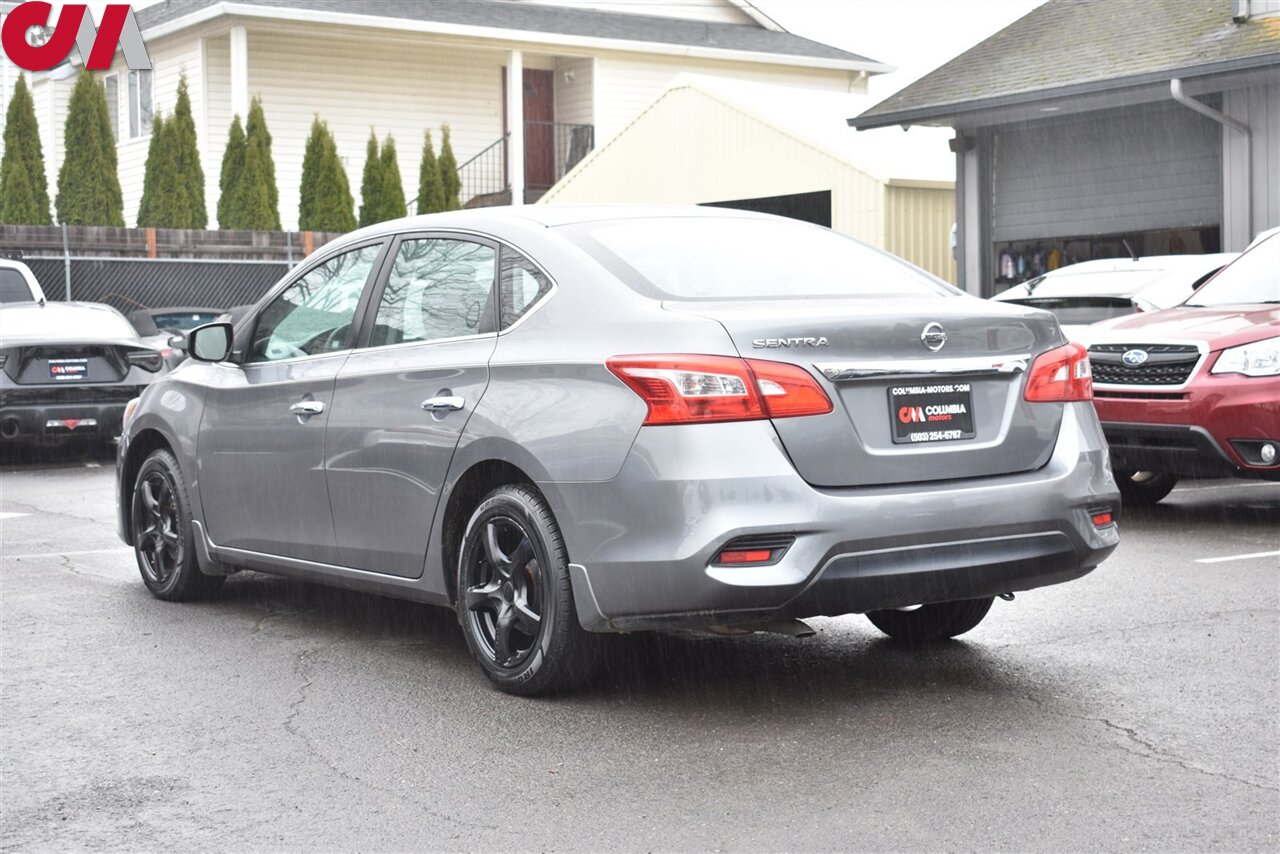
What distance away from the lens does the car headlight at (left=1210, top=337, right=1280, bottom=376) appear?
30.4ft

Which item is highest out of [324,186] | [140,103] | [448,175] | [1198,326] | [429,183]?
[140,103]

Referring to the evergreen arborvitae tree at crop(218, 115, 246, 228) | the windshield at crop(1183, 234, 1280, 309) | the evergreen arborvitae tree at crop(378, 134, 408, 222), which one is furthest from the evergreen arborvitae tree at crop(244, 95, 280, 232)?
the windshield at crop(1183, 234, 1280, 309)

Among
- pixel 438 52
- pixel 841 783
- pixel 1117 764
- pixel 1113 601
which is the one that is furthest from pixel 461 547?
pixel 438 52

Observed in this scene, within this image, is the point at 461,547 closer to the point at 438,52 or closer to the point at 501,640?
the point at 501,640

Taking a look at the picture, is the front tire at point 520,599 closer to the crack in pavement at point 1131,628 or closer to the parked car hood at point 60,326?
the crack in pavement at point 1131,628

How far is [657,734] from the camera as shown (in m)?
5.14

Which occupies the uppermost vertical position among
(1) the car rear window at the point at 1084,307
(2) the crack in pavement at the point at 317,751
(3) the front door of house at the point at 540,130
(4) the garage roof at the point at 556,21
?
(4) the garage roof at the point at 556,21

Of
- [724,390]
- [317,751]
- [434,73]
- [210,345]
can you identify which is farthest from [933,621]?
[434,73]

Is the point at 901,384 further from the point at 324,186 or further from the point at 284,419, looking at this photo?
the point at 324,186

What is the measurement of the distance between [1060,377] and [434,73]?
2647cm

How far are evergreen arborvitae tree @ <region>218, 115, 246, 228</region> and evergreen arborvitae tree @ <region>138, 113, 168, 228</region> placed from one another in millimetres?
947

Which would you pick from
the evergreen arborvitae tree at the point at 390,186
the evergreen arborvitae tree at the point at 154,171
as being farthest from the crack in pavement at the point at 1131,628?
the evergreen arborvitae tree at the point at 390,186

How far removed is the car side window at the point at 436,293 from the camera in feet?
19.5

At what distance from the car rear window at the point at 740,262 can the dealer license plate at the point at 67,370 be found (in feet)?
32.4
